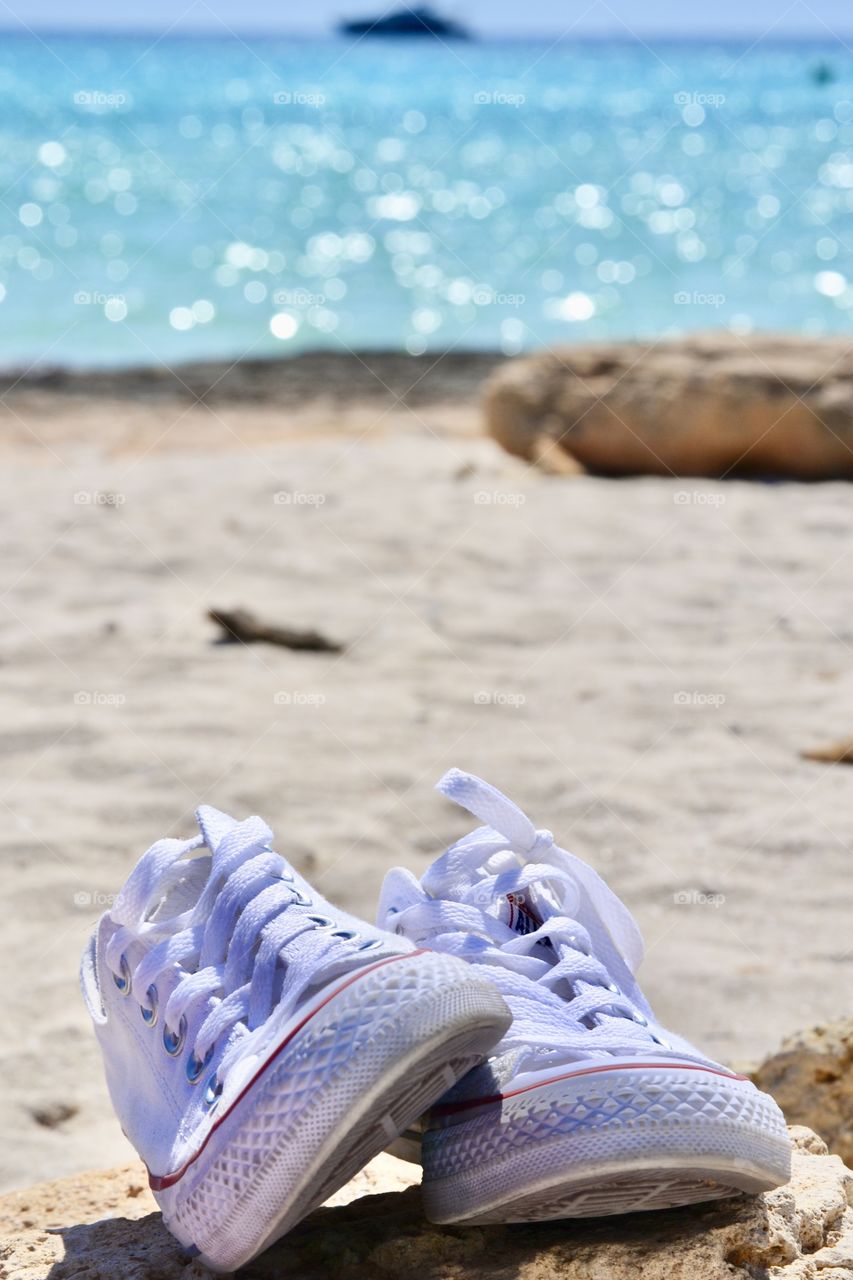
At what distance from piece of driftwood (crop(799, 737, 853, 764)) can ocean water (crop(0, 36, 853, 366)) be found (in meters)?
3.92

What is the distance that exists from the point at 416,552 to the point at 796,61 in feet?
280

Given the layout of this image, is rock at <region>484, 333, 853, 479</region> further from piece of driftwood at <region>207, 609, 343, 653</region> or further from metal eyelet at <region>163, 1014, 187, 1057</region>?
metal eyelet at <region>163, 1014, 187, 1057</region>

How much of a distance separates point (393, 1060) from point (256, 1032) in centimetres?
17

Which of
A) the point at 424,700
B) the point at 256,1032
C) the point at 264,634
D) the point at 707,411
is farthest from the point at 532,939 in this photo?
the point at 707,411

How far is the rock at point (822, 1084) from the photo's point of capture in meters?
1.83

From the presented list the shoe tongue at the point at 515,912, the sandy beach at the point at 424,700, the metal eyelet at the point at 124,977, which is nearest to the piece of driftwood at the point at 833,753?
the sandy beach at the point at 424,700

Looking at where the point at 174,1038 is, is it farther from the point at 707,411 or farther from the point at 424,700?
the point at 707,411

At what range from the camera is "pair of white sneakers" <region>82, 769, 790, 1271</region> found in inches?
47.7

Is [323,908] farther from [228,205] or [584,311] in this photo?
[228,205]

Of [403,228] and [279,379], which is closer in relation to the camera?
[279,379]

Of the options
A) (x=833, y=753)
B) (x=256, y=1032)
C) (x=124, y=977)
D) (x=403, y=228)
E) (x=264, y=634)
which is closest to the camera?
(x=256, y=1032)

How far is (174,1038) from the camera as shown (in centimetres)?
141

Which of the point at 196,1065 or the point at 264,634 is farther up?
the point at 196,1065

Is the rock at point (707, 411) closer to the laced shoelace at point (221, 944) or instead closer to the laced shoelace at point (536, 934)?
the laced shoelace at point (536, 934)
